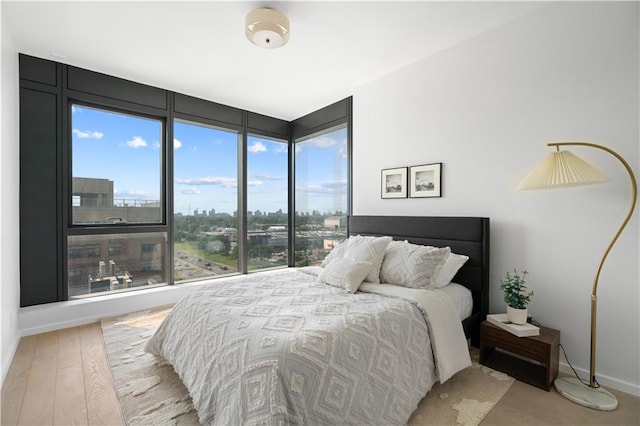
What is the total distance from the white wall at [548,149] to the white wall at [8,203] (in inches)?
143

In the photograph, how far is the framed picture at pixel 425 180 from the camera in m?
3.08

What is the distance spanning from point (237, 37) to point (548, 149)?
280 cm

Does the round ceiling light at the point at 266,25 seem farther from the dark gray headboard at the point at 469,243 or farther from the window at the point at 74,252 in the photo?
the window at the point at 74,252

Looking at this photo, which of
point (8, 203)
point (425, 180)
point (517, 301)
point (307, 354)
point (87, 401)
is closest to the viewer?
point (307, 354)

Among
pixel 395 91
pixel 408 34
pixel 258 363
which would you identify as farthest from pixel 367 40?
pixel 258 363

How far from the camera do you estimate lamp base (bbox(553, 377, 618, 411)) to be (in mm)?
1889

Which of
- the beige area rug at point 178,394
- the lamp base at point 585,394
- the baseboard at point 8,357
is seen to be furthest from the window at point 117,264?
the lamp base at point 585,394

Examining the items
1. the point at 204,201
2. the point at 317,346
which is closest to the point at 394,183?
the point at 317,346

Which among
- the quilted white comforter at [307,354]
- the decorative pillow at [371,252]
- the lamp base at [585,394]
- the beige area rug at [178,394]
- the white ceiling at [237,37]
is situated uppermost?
the white ceiling at [237,37]

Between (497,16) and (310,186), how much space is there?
314cm

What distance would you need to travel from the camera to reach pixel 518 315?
7.25 feet

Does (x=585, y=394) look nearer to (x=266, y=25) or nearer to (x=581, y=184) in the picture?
(x=581, y=184)

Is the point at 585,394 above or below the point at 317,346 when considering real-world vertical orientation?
below

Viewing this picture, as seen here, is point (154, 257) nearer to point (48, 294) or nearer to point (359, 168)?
point (48, 294)
